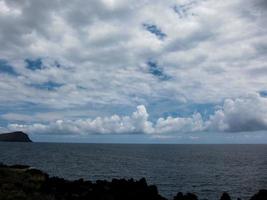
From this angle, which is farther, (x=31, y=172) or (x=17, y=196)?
(x=31, y=172)

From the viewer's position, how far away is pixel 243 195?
5175cm

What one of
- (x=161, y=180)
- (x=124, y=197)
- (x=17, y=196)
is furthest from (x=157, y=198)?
(x=161, y=180)

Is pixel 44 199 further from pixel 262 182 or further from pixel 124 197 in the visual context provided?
pixel 262 182

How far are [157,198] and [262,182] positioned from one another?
40.6 m

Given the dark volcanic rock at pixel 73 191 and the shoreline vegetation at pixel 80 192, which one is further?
the shoreline vegetation at pixel 80 192

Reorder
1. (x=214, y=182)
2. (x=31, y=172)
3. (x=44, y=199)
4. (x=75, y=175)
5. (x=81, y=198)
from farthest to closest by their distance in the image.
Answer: (x=75, y=175) → (x=214, y=182) → (x=31, y=172) → (x=81, y=198) → (x=44, y=199)

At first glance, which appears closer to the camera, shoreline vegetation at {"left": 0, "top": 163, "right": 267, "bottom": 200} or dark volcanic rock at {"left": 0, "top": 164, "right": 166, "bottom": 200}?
dark volcanic rock at {"left": 0, "top": 164, "right": 166, "bottom": 200}

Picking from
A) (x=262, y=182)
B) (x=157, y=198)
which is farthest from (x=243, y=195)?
(x=157, y=198)

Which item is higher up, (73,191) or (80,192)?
(73,191)

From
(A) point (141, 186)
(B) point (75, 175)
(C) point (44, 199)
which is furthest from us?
(B) point (75, 175)

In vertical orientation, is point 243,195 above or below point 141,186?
below

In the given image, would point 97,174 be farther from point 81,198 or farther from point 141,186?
point 81,198

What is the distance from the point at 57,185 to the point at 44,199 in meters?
9.86

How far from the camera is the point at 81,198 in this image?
32.7 m
